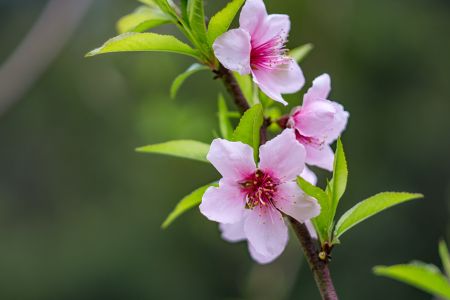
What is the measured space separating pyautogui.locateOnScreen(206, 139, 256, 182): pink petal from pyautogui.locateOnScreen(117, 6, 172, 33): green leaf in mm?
260

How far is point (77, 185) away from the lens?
7270mm

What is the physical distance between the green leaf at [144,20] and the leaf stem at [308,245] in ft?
0.47

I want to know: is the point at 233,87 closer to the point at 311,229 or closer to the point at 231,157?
the point at 231,157

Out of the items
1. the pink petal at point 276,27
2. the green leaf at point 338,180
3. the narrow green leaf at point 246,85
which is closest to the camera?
the green leaf at point 338,180

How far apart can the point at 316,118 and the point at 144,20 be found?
0.36 metres

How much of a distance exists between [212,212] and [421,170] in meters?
5.67

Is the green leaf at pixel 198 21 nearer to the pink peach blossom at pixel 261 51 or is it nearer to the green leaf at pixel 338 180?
the pink peach blossom at pixel 261 51

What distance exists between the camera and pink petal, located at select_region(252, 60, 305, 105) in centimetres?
98

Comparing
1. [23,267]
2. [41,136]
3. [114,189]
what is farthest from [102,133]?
[23,267]

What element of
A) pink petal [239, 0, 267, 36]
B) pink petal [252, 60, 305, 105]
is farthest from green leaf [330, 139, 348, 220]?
pink petal [239, 0, 267, 36]

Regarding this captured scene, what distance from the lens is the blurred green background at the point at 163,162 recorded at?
426 centimetres

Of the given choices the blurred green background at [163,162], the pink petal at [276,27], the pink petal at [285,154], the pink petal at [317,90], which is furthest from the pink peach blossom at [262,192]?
the blurred green background at [163,162]

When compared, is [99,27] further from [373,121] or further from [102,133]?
[373,121]

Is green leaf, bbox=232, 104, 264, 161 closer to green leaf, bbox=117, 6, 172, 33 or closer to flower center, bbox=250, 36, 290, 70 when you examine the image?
flower center, bbox=250, 36, 290, 70
